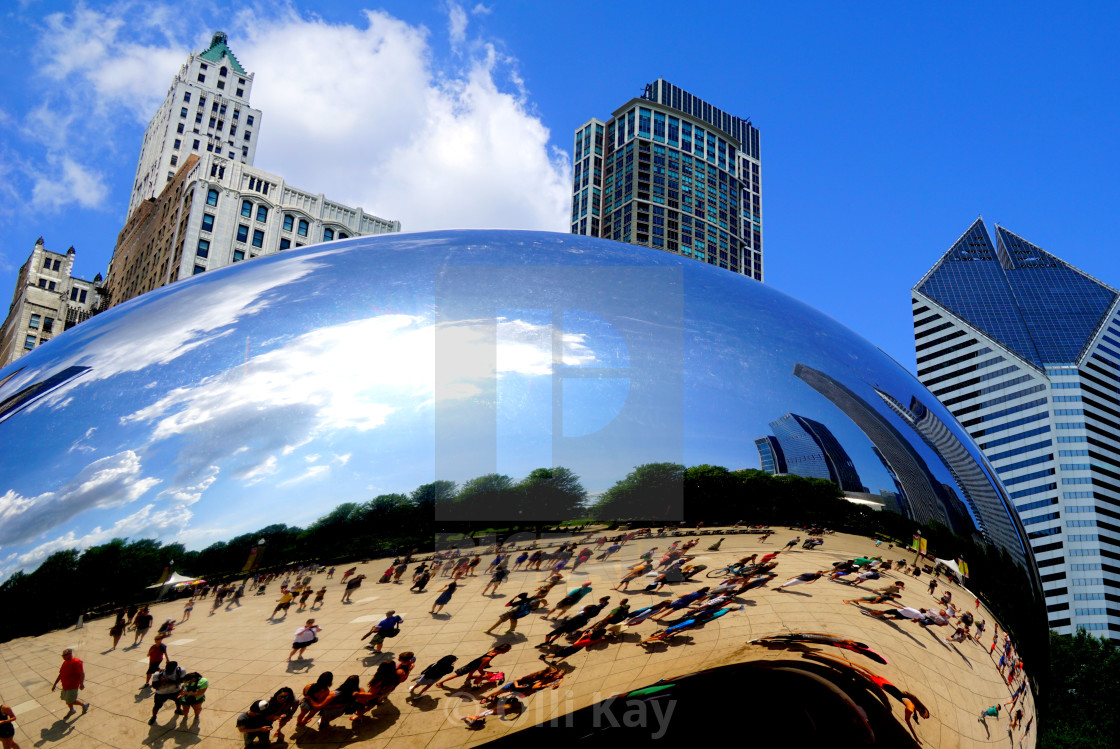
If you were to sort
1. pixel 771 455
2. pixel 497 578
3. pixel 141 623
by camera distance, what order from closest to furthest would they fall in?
pixel 141 623 < pixel 497 578 < pixel 771 455

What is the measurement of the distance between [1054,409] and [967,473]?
413 feet

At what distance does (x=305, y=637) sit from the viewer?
1.94 m

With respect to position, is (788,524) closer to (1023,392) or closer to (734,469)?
(734,469)

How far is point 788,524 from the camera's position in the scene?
2.33m

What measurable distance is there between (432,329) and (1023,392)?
4943 inches

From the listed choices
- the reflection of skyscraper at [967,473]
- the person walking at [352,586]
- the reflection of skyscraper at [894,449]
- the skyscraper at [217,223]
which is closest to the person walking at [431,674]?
the person walking at [352,586]

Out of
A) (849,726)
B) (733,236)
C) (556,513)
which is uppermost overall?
(733,236)

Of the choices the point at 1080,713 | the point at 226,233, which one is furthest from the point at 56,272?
the point at 1080,713

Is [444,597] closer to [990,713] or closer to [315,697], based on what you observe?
[315,697]

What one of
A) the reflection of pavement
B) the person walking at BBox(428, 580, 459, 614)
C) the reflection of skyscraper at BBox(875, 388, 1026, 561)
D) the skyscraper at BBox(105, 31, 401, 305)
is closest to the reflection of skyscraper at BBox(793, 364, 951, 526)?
the reflection of skyscraper at BBox(875, 388, 1026, 561)

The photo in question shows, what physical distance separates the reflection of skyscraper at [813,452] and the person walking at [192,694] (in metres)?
1.73

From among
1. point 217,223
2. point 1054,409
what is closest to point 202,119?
point 217,223

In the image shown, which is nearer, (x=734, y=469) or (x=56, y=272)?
(x=734, y=469)

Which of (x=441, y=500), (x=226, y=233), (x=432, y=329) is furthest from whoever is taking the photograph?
(x=226, y=233)
